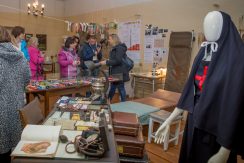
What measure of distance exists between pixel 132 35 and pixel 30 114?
4.46 m

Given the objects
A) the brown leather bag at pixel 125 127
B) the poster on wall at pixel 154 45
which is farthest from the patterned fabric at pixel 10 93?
the poster on wall at pixel 154 45

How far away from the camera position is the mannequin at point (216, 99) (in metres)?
1.33

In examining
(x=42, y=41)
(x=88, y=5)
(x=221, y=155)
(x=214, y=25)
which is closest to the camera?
(x=221, y=155)

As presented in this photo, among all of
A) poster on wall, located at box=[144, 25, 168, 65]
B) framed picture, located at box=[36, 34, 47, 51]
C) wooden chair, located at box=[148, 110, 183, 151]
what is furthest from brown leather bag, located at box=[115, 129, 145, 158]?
framed picture, located at box=[36, 34, 47, 51]

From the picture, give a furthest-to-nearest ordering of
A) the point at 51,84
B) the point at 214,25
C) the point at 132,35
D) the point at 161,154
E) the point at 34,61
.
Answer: the point at 132,35 < the point at 34,61 < the point at 51,84 < the point at 161,154 < the point at 214,25

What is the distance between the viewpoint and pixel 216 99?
4.58ft

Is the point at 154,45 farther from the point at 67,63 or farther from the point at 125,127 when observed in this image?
the point at 125,127

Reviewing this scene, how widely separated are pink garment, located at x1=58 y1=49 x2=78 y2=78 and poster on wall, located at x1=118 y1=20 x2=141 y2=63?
199 centimetres

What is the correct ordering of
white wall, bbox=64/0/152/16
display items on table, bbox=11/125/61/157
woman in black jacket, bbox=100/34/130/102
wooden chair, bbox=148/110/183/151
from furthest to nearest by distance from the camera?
white wall, bbox=64/0/152/16, woman in black jacket, bbox=100/34/130/102, wooden chair, bbox=148/110/183/151, display items on table, bbox=11/125/61/157

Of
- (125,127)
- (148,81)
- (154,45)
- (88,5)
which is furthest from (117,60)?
(88,5)

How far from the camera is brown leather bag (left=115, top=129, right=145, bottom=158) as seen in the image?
201 cm

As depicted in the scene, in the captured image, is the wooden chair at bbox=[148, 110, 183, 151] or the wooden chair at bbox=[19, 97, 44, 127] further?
the wooden chair at bbox=[148, 110, 183, 151]

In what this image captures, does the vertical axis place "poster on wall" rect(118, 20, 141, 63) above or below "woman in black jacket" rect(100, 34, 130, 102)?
above

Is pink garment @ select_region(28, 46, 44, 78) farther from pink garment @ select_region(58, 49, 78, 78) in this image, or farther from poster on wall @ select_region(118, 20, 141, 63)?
poster on wall @ select_region(118, 20, 141, 63)
